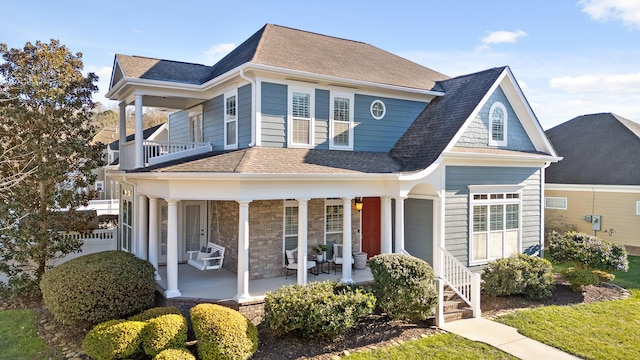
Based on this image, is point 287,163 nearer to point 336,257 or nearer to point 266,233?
point 266,233

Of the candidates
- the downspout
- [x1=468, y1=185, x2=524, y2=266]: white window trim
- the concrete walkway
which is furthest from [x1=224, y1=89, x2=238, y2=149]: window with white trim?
the concrete walkway

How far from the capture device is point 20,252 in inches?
456

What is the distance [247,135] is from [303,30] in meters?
5.38

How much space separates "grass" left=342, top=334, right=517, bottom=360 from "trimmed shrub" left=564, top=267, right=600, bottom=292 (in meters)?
5.31

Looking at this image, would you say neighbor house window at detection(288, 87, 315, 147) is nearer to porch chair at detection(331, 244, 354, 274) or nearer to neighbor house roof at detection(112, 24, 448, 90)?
neighbor house roof at detection(112, 24, 448, 90)

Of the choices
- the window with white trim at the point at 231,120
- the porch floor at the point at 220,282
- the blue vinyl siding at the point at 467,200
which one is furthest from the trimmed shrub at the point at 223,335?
the blue vinyl siding at the point at 467,200

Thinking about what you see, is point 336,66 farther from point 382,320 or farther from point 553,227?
point 553,227

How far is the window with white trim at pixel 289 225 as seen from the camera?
11.7 metres

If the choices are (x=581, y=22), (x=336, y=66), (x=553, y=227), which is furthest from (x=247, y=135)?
(x=553, y=227)

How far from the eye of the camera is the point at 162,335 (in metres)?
7.33

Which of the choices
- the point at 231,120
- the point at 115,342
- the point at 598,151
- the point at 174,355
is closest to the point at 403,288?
the point at 174,355

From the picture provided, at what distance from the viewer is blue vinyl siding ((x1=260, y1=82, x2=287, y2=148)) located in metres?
11.0

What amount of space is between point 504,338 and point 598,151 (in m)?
17.1

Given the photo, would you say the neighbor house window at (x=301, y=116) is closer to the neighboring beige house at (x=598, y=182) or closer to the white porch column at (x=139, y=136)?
the white porch column at (x=139, y=136)
